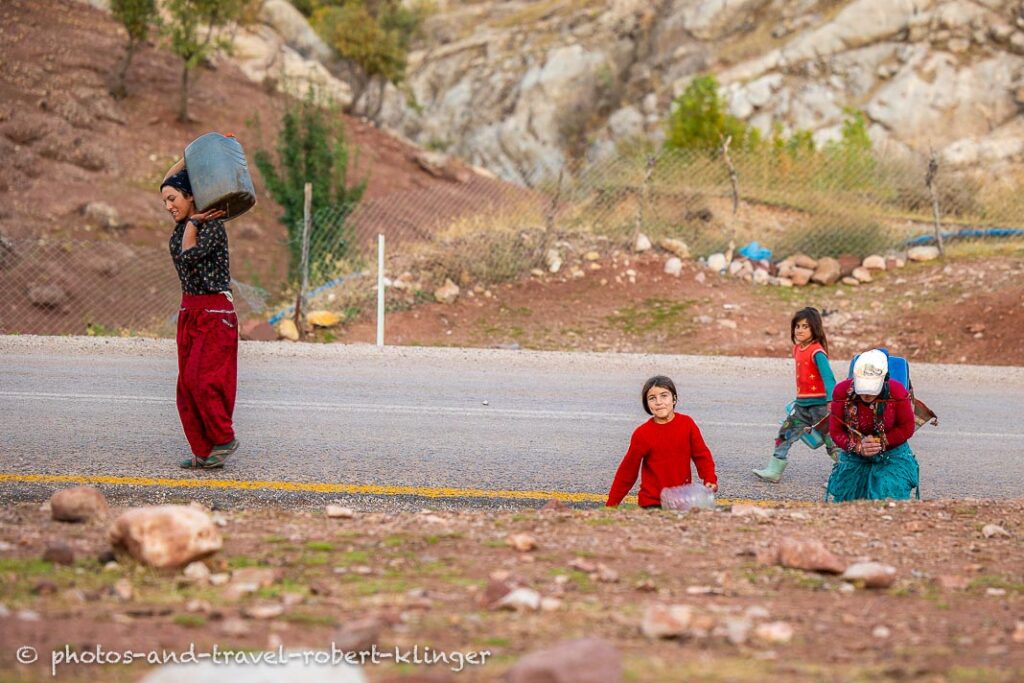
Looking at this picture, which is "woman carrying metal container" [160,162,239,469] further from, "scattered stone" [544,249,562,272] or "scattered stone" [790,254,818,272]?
"scattered stone" [790,254,818,272]

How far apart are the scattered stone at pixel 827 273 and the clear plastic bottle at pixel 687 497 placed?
39.8ft

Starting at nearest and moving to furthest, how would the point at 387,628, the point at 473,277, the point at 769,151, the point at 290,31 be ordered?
the point at 387,628
the point at 473,277
the point at 769,151
the point at 290,31

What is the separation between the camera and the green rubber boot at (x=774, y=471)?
7.64 m

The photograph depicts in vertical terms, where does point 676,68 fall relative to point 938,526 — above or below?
above

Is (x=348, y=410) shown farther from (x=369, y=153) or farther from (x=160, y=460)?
(x=369, y=153)

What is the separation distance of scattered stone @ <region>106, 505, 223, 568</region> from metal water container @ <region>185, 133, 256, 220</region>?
9.76ft

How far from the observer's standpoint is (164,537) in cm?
422

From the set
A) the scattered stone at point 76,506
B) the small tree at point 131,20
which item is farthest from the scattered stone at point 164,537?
the small tree at point 131,20

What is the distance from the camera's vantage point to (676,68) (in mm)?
50906

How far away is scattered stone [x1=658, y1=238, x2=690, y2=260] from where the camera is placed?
59.7 ft

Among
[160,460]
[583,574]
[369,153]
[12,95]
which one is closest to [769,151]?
[369,153]

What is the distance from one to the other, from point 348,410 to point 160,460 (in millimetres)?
2314

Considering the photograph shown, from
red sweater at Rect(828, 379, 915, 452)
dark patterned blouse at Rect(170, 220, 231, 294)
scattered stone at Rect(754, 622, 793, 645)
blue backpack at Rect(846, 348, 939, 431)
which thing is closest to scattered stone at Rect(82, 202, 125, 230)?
dark patterned blouse at Rect(170, 220, 231, 294)

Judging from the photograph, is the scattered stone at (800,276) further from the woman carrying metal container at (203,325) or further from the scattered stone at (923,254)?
the woman carrying metal container at (203,325)
